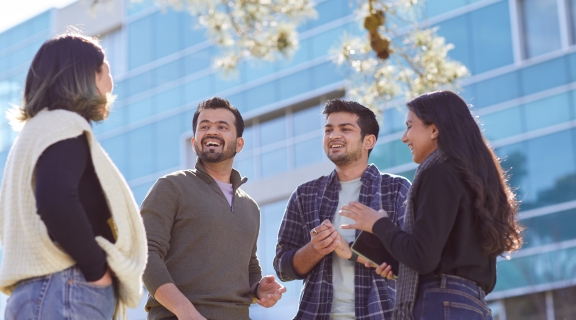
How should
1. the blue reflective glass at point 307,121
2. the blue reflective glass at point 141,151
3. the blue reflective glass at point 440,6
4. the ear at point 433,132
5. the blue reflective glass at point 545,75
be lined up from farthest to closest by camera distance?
1. the blue reflective glass at point 141,151
2. the blue reflective glass at point 307,121
3. the blue reflective glass at point 440,6
4. the blue reflective glass at point 545,75
5. the ear at point 433,132

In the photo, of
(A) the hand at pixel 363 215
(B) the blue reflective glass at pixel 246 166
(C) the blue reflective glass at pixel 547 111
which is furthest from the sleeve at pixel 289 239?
(B) the blue reflective glass at pixel 246 166

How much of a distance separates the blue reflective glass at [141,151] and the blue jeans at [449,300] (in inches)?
1035

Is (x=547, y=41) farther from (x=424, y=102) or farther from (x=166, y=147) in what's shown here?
(x=424, y=102)

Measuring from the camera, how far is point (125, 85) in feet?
104

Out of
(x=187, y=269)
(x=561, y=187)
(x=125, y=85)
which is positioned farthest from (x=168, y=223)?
(x=125, y=85)

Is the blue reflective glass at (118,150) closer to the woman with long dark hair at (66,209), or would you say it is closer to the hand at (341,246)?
the hand at (341,246)

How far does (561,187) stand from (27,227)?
1860cm

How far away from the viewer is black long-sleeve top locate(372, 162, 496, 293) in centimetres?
423

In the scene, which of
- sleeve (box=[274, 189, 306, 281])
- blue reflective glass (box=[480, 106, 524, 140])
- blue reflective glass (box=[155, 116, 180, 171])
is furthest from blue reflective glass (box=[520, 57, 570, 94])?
sleeve (box=[274, 189, 306, 281])

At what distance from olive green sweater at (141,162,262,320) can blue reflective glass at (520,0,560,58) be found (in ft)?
57.9

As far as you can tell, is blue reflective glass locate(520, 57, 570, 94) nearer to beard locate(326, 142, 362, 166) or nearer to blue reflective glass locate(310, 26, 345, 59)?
blue reflective glass locate(310, 26, 345, 59)

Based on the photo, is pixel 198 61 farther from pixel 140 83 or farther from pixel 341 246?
pixel 341 246

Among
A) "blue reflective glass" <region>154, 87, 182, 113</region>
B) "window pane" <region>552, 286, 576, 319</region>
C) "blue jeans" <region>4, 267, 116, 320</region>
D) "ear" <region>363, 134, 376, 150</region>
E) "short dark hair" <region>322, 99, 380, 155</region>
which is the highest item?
"blue reflective glass" <region>154, 87, 182, 113</region>

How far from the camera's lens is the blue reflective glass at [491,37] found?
22656 millimetres
